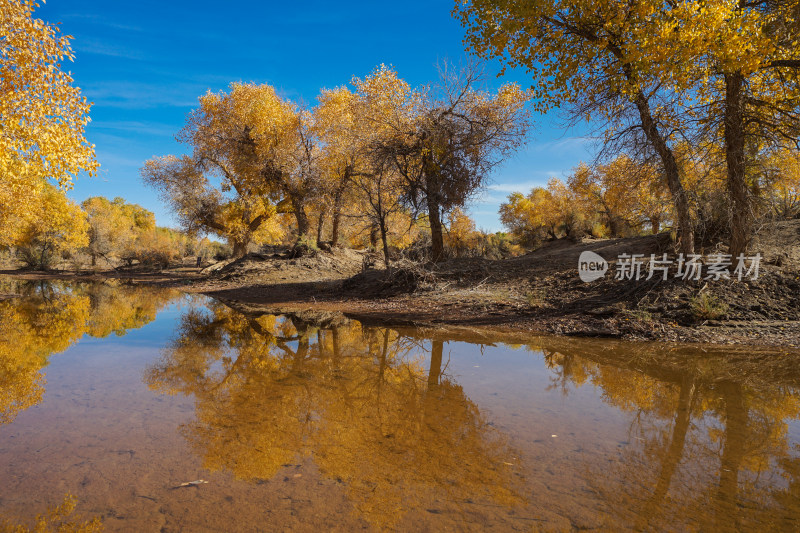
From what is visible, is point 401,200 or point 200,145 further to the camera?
point 200,145

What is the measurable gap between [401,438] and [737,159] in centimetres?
934

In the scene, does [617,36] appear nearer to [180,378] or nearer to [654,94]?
[654,94]

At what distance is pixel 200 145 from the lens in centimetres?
2322

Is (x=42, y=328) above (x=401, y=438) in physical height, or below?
below

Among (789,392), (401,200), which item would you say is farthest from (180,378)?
(401,200)

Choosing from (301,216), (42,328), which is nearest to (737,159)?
(42,328)

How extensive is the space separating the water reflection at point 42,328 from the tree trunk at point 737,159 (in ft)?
38.0

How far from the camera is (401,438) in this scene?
129 inches

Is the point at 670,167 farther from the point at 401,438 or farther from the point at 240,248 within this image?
the point at 240,248

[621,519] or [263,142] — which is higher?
[263,142]

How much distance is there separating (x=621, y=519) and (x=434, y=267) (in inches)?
443

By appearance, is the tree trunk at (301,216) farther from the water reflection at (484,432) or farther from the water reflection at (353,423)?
the water reflection at (484,432)

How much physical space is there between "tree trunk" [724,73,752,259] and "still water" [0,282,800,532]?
11.5 ft

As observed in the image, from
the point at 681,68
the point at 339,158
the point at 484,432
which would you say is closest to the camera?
the point at 484,432
